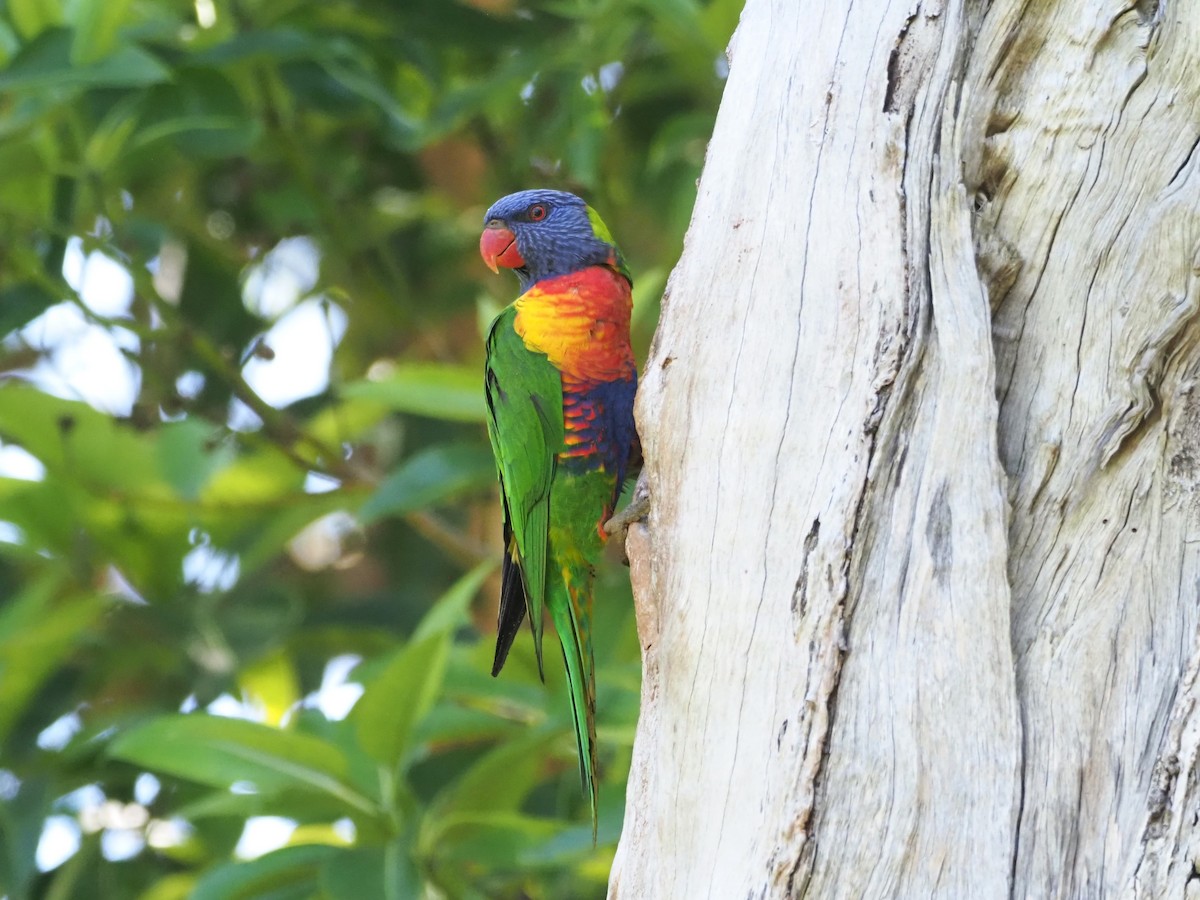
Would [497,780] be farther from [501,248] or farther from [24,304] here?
[24,304]

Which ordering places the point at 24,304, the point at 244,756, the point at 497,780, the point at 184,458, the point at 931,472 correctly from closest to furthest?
the point at 931,472 → the point at 244,756 → the point at 497,780 → the point at 24,304 → the point at 184,458

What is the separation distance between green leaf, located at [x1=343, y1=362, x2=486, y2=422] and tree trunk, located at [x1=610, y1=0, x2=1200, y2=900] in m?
1.19

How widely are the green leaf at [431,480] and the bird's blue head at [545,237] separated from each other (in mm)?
448

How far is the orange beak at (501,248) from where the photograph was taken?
296 centimetres

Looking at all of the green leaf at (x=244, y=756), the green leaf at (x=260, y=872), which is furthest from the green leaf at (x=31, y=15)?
the green leaf at (x=260, y=872)

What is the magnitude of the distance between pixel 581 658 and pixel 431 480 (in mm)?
642

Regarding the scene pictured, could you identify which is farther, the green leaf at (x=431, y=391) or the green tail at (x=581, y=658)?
the green leaf at (x=431, y=391)

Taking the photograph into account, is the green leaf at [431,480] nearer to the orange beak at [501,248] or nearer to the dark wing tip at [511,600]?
the dark wing tip at [511,600]

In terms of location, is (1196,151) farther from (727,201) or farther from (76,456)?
(76,456)

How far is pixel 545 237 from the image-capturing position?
9.45 ft

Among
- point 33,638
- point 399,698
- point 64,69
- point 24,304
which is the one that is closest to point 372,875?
point 399,698

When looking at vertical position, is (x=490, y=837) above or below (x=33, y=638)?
below

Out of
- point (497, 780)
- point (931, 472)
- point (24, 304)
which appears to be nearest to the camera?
point (931, 472)

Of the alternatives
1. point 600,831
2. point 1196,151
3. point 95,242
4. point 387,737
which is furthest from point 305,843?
point 1196,151
